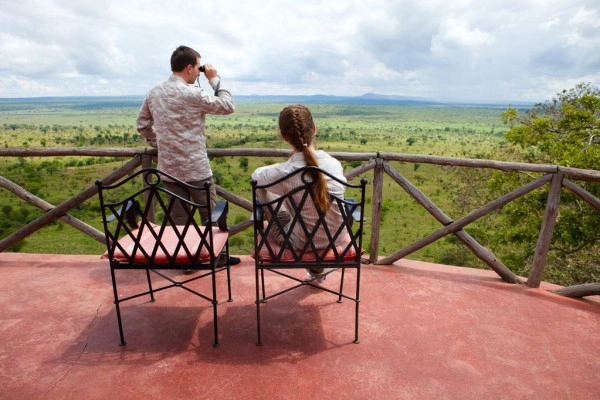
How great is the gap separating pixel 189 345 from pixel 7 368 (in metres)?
1.04

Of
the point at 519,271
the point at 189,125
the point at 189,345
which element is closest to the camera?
the point at 189,345

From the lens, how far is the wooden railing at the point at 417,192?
11.5 ft

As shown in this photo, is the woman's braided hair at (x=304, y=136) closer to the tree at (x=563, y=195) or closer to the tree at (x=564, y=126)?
the tree at (x=563, y=195)

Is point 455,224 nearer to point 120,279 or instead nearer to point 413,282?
point 413,282

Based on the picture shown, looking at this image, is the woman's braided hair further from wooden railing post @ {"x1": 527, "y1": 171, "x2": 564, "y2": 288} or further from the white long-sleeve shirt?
wooden railing post @ {"x1": 527, "y1": 171, "x2": 564, "y2": 288}

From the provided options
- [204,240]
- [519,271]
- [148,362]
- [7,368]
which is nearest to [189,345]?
[148,362]

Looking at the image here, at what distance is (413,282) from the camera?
12.1ft

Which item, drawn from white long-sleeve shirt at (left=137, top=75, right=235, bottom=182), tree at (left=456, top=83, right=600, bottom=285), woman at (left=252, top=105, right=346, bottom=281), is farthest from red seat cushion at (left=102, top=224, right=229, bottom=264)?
tree at (left=456, top=83, right=600, bottom=285)

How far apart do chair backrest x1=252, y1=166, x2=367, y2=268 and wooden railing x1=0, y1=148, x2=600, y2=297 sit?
1212 millimetres

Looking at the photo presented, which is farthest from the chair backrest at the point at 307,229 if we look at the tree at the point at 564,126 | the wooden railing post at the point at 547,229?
the tree at the point at 564,126

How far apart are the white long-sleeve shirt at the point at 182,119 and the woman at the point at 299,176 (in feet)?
3.21

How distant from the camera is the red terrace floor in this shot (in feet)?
7.49

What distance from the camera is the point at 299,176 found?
2.55m

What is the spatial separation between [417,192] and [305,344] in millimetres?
2088
